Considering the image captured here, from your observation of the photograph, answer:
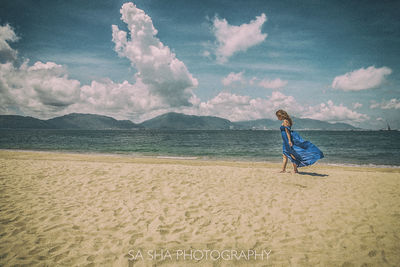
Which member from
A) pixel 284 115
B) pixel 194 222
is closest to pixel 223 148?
pixel 284 115

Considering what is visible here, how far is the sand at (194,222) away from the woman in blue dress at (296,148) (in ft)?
4.86

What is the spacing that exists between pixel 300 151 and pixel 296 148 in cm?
24

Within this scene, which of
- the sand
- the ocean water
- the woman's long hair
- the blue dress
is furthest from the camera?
the ocean water

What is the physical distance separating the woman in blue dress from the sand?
4.86 ft

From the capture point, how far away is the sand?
3996mm

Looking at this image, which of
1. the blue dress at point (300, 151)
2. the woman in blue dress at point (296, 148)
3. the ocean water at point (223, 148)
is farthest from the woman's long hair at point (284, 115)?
the ocean water at point (223, 148)

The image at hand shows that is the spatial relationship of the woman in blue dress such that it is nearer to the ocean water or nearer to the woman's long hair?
the woman's long hair

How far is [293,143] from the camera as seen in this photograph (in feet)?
34.0

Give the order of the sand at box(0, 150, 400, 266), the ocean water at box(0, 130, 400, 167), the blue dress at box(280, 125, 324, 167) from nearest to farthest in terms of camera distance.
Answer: the sand at box(0, 150, 400, 266) → the blue dress at box(280, 125, 324, 167) → the ocean water at box(0, 130, 400, 167)

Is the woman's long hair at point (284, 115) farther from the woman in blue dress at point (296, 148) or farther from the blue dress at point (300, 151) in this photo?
the blue dress at point (300, 151)

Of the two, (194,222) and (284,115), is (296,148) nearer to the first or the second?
(284,115)

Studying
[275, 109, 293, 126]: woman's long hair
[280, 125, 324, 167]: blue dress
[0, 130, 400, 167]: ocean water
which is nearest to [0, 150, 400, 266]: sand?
[280, 125, 324, 167]: blue dress

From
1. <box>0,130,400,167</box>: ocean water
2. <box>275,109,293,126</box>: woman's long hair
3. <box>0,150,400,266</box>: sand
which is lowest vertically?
<box>0,150,400,266</box>: sand

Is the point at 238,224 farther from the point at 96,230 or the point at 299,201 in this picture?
the point at 96,230
